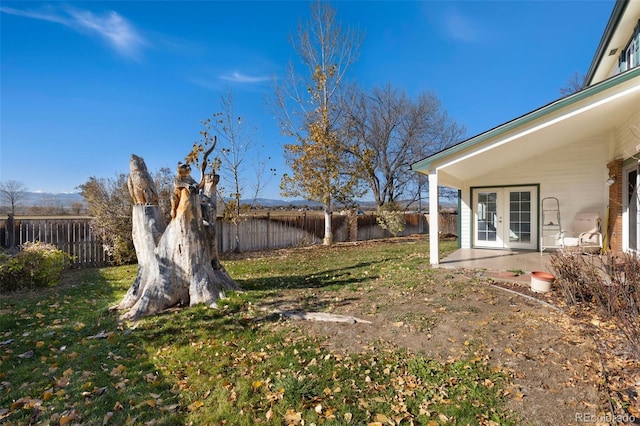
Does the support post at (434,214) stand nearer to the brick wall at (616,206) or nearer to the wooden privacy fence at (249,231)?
the brick wall at (616,206)

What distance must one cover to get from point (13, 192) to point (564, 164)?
44.7m

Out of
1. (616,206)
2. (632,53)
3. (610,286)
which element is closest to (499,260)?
(616,206)

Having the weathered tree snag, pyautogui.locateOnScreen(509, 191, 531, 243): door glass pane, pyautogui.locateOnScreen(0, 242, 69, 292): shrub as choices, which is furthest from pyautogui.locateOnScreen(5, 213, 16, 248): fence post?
pyautogui.locateOnScreen(509, 191, 531, 243): door glass pane

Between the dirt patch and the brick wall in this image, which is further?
the brick wall

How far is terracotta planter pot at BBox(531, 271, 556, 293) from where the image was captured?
5418mm

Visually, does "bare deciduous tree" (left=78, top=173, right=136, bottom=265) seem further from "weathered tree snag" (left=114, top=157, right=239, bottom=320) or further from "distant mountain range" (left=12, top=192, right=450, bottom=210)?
"weathered tree snag" (left=114, top=157, right=239, bottom=320)

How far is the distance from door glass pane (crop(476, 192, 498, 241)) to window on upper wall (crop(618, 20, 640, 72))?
463cm

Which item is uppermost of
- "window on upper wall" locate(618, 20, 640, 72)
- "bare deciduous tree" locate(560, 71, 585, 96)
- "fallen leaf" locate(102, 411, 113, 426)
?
"bare deciduous tree" locate(560, 71, 585, 96)

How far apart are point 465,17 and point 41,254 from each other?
13.8 metres

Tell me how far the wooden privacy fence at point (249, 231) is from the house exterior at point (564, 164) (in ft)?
22.9

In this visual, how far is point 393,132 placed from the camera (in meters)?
22.1

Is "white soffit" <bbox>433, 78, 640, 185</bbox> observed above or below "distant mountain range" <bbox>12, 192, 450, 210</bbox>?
above

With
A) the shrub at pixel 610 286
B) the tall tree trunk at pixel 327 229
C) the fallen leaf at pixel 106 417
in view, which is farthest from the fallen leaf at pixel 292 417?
the tall tree trunk at pixel 327 229

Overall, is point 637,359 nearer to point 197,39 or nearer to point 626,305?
point 626,305
